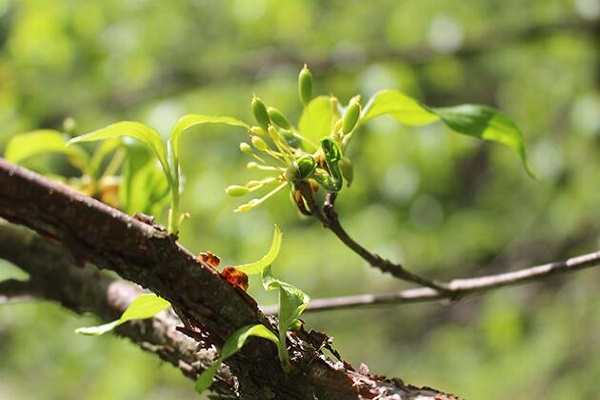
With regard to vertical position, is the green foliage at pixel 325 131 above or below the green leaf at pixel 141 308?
above

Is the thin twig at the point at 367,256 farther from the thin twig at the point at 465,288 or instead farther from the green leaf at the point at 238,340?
the green leaf at the point at 238,340

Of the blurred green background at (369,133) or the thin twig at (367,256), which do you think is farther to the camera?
the blurred green background at (369,133)

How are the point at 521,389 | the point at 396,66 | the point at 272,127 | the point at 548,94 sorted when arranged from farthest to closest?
the point at 521,389
the point at 548,94
the point at 396,66
the point at 272,127

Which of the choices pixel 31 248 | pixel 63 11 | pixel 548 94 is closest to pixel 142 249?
pixel 31 248

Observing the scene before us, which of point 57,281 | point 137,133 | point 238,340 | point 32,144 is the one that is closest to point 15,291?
point 57,281

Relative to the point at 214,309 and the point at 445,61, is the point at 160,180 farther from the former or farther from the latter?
the point at 445,61

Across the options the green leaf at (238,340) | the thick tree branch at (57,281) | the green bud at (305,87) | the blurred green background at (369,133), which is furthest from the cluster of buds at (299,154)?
the blurred green background at (369,133)

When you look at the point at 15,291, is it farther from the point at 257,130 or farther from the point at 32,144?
the point at 257,130

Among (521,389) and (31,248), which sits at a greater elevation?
(521,389)
